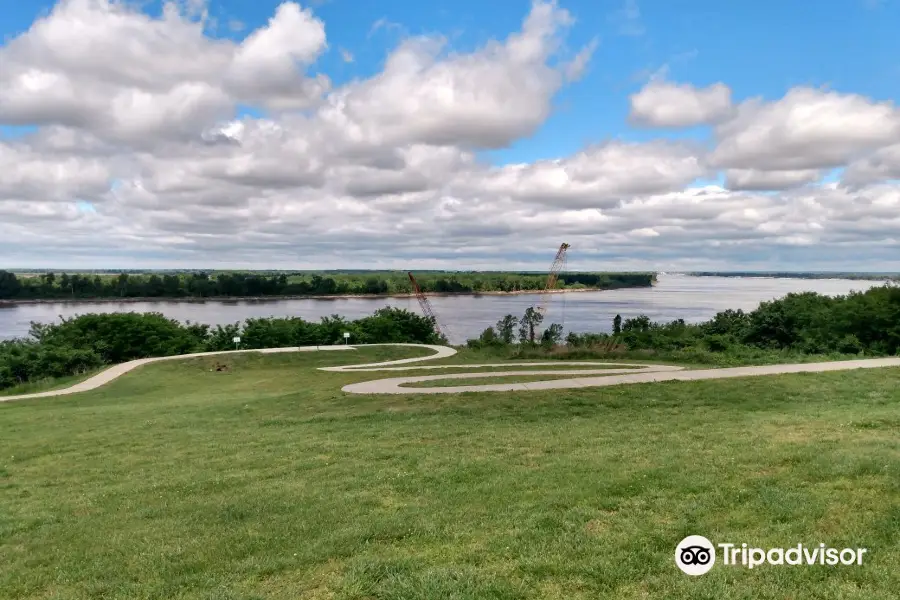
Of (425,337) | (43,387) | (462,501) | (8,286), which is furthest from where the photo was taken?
(8,286)

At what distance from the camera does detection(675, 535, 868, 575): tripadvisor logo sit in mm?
3291

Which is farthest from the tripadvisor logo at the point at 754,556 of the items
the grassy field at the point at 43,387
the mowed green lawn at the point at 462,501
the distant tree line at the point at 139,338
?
the distant tree line at the point at 139,338

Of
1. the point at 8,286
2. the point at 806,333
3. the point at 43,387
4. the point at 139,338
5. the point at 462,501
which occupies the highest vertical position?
the point at 8,286

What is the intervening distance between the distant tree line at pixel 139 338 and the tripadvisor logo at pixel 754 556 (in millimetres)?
26660

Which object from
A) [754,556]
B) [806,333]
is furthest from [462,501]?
[806,333]

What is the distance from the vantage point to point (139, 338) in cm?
3055

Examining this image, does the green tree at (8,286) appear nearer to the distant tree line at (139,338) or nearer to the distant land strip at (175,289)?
the distant land strip at (175,289)

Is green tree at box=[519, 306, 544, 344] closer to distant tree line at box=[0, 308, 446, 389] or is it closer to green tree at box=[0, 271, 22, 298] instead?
distant tree line at box=[0, 308, 446, 389]

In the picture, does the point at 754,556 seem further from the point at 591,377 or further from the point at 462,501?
the point at 591,377

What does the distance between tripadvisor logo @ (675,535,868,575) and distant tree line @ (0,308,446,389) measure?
87.5 feet

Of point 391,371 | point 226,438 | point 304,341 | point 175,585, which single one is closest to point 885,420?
point 175,585

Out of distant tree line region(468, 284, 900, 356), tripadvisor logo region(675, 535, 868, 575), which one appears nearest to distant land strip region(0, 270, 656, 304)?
distant tree line region(468, 284, 900, 356)

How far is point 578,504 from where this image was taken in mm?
4297

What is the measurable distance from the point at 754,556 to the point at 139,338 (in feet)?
105
